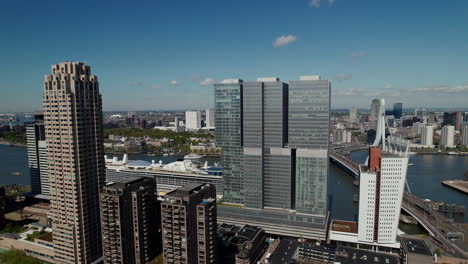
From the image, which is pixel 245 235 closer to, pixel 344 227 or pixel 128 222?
pixel 128 222

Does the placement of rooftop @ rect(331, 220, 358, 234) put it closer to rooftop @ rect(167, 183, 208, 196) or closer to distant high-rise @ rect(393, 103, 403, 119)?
rooftop @ rect(167, 183, 208, 196)

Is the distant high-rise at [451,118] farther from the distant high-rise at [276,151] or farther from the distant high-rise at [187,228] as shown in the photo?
the distant high-rise at [187,228]

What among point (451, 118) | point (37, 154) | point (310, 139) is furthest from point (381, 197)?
point (451, 118)

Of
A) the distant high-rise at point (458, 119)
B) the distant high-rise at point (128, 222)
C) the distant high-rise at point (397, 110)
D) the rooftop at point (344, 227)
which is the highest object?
the distant high-rise at point (397, 110)

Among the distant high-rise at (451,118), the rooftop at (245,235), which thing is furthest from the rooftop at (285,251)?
the distant high-rise at (451,118)

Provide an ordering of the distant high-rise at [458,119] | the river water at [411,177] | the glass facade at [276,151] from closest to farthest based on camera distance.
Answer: the glass facade at [276,151] < the river water at [411,177] < the distant high-rise at [458,119]

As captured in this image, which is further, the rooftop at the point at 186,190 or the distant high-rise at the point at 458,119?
the distant high-rise at the point at 458,119

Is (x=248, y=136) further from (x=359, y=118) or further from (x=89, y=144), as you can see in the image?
(x=359, y=118)
